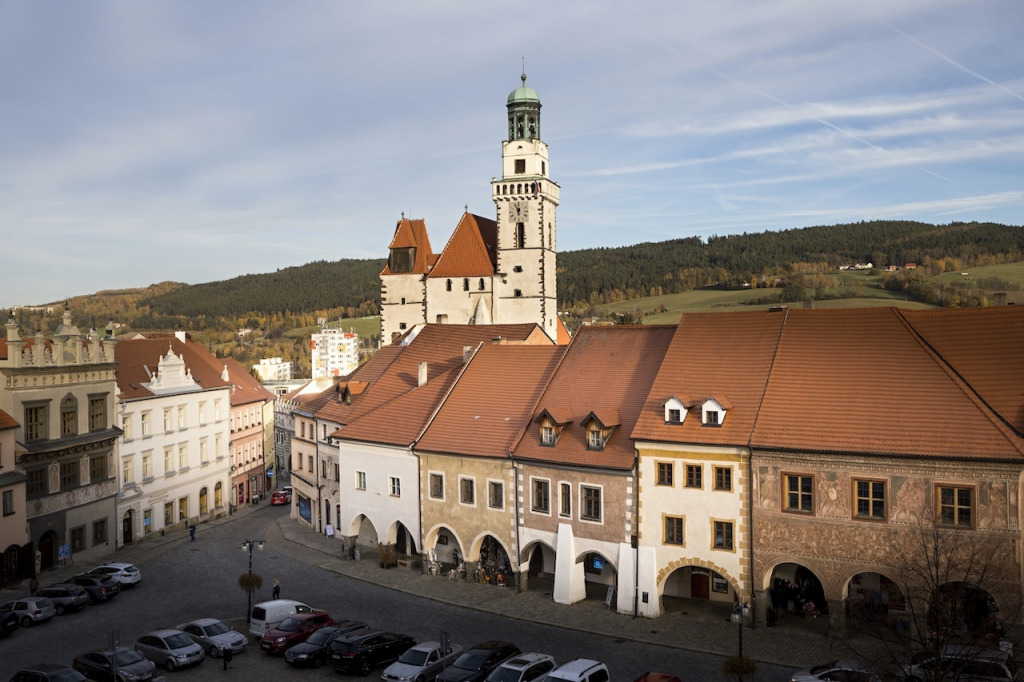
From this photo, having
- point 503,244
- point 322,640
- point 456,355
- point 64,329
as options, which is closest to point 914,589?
point 322,640

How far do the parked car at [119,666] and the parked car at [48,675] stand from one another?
1.24 meters

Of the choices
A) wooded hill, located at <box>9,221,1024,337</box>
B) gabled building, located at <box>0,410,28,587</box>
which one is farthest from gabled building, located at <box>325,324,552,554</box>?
wooded hill, located at <box>9,221,1024,337</box>

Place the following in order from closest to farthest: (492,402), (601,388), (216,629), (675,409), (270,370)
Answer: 1. (216,629)
2. (675,409)
3. (601,388)
4. (492,402)
5. (270,370)

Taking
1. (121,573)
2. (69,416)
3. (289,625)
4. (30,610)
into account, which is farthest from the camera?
(69,416)

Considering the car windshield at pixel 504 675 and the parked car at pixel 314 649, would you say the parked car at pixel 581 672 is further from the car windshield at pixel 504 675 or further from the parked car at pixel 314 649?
the parked car at pixel 314 649

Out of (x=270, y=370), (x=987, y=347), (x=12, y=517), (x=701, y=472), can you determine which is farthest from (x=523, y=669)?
(x=270, y=370)

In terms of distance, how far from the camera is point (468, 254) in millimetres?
81188

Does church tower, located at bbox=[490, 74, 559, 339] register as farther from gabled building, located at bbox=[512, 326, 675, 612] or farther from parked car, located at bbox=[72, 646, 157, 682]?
parked car, located at bbox=[72, 646, 157, 682]

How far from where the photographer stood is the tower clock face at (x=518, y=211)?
80.4 metres

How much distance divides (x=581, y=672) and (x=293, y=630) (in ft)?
37.6

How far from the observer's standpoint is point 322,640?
96.1ft

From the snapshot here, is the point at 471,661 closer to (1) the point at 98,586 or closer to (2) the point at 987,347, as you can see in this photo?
(1) the point at 98,586

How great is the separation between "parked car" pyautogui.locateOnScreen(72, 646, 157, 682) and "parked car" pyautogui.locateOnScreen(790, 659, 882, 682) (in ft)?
63.2

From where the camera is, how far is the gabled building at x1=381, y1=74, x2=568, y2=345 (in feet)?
262
